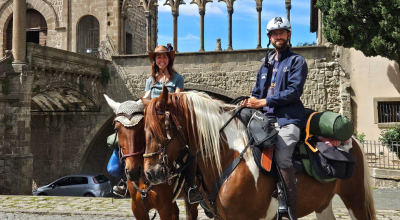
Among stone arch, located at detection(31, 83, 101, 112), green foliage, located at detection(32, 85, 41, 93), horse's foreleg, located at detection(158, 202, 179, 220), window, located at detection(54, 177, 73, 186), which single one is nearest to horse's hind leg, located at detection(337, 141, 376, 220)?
horse's foreleg, located at detection(158, 202, 179, 220)

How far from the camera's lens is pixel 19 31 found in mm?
16594

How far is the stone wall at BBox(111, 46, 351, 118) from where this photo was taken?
1912 cm

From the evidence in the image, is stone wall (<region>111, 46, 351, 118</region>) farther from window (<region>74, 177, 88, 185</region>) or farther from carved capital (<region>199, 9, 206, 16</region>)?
window (<region>74, 177, 88, 185</region>)

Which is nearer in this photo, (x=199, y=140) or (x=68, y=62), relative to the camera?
(x=199, y=140)

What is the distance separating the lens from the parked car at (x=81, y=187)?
17969 mm

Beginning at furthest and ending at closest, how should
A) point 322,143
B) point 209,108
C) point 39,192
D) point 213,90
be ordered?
point 213,90 < point 39,192 < point 322,143 < point 209,108

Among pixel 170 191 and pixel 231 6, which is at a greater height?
pixel 231 6

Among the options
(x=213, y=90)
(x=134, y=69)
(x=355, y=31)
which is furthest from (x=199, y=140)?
(x=134, y=69)

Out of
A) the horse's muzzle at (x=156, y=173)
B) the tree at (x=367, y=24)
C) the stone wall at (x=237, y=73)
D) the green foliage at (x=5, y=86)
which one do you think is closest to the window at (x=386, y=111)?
the stone wall at (x=237, y=73)

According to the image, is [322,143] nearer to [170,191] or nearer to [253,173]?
[253,173]

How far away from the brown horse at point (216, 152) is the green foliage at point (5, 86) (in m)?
15.2

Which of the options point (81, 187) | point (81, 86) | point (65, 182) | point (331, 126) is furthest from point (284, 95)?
point (81, 86)

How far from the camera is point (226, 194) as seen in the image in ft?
10.4

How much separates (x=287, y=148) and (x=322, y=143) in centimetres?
45
